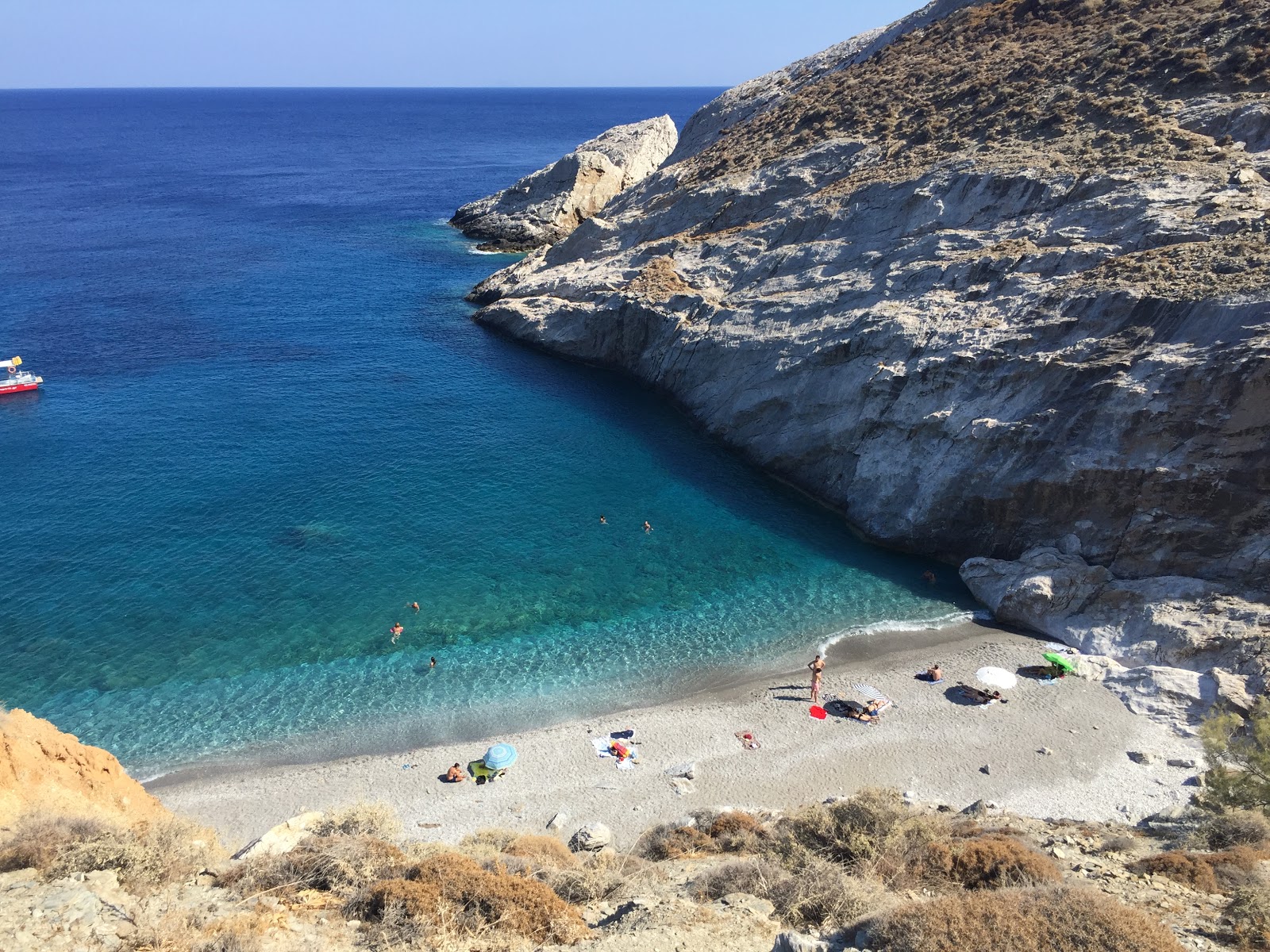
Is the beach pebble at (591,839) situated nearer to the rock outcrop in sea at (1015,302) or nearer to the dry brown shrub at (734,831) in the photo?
the dry brown shrub at (734,831)

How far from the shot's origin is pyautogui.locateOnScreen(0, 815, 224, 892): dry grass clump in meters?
14.7

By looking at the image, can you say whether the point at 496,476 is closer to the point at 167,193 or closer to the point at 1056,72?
the point at 1056,72

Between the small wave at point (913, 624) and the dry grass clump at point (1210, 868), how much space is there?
1660 cm

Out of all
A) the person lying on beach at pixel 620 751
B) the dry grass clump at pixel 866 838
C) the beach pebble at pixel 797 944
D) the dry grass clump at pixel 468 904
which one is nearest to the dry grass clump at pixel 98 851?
the dry grass clump at pixel 468 904

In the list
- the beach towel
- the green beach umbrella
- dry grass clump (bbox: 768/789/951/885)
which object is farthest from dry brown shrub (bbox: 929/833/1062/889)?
the green beach umbrella

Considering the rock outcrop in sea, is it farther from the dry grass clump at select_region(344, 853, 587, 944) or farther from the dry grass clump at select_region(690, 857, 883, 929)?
the dry grass clump at select_region(344, 853, 587, 944)

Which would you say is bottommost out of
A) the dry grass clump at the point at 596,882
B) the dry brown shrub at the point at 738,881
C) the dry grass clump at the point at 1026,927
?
the dry grass clump at the point at 596,882

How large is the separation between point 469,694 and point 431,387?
29.1 metres

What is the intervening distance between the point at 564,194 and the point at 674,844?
3115 inches

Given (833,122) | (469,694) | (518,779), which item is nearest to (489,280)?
(833,122)

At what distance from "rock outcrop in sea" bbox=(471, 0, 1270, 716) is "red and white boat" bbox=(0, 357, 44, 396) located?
35.1 metres

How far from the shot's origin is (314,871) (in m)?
15.6

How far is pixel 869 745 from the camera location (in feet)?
88.3

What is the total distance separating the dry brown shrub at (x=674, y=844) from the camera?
64.6 ft
